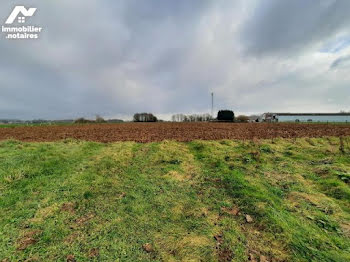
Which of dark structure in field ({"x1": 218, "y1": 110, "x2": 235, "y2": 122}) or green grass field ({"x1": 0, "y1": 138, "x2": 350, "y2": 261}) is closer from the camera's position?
green grass field ({"x1": 0, "y1": 138, "x2": 350, "y2": 261})

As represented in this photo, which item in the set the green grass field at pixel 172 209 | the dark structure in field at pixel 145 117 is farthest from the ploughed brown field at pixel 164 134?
the dark structure in field at pixel 145 117

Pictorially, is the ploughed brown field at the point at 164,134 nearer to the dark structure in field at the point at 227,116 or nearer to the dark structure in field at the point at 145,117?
the dark structure in field at the point at 227,116

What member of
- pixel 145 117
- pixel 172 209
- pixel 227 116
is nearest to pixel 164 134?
pixel 172 209

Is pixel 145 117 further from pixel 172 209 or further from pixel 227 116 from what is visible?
pixel 172 209

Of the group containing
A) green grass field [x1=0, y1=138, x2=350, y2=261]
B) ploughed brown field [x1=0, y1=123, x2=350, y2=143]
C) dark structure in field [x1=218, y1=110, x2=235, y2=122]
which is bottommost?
green grass field [x1=0, y1=138, x2=350, y2=261]

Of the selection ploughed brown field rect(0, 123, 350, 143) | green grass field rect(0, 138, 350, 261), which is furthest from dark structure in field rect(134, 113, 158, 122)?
green grass field rect(0, 138, 350, 261)

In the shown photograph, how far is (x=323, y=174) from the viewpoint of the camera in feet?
20.4

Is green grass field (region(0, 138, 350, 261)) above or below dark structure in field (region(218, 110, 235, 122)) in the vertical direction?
below

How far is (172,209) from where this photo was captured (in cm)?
432

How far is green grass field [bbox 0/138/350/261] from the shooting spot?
317cm

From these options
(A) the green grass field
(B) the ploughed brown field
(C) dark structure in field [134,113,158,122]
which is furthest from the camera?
(C) dark structure in field [134,113,158,122]

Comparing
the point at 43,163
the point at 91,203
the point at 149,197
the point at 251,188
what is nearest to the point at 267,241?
the point at 251,188

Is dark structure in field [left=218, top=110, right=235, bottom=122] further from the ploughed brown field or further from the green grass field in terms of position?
the green grass field

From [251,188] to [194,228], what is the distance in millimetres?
2337
